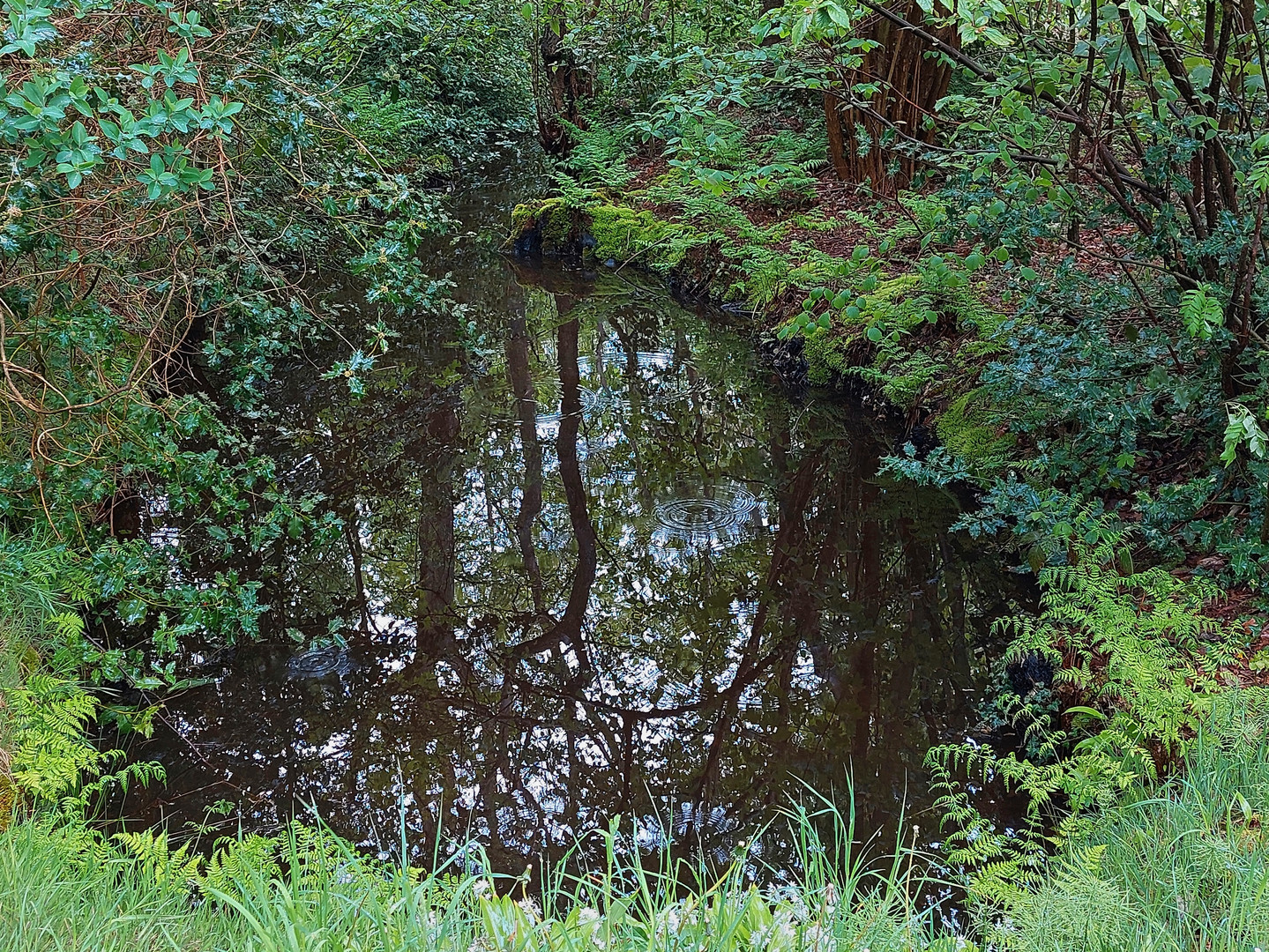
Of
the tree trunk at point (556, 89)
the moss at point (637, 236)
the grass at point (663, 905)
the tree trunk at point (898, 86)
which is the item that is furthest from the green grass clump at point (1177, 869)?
the tree trunk at point (556, 89)

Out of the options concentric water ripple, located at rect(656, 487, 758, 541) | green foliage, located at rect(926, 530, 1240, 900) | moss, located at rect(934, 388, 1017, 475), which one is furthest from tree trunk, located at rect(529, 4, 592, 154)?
green foliage, located at rect(926, 530, 1240, 900)

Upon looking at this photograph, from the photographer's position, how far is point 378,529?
5902 millimetres

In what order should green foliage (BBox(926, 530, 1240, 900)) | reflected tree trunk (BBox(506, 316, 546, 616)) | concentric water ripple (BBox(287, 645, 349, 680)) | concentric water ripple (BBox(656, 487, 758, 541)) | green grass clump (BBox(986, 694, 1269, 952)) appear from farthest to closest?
concentric water ripple (BBox(656, 487, 758, 541)) < reflected tree trunk (BBox(506, 316, 546, 616)) < concentric water ripple (BBox(287, 645, 349, 680)) < green foliage (BBox(926, 530, 1240, 900)) < green grass clump (BBox(986, 694, 1269, 952))

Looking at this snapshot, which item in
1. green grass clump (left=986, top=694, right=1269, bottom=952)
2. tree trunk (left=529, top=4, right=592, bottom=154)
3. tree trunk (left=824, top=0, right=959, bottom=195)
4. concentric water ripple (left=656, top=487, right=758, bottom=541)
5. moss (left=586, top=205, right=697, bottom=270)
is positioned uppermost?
tree trunk (left=529, top=4, right=592, bottom=154)

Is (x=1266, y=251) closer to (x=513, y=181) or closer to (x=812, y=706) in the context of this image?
(x=812, y=706)

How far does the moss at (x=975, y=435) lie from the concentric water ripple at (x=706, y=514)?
1.39m

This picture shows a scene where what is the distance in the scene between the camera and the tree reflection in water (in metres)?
3.91

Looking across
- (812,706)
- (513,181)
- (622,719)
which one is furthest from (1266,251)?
(513,181)

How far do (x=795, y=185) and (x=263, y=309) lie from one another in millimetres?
6675

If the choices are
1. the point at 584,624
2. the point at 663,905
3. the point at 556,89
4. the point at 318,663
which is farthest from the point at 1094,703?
the point at 556,89

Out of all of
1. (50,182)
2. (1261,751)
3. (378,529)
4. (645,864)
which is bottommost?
(645,864)

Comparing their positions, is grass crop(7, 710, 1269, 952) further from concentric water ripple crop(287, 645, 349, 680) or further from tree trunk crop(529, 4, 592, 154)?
tree trunk crop(529, 4, 592, 154)

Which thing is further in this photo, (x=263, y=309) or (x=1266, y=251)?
(x=263, y=309)

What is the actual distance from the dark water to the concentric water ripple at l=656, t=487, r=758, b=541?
2cm
